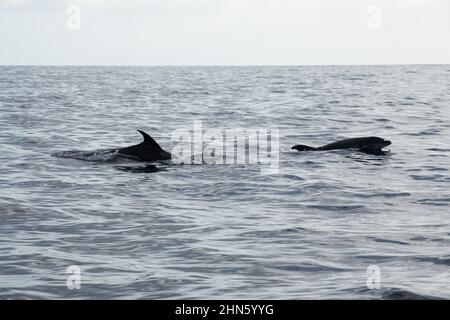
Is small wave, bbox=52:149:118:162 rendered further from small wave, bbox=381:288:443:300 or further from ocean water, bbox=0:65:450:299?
small wave, bbox=381:288:443:300

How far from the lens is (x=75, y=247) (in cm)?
981

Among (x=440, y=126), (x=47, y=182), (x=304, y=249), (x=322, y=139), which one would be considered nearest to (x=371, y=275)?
(x=304, y=249)

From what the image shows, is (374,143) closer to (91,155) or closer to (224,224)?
(91,155)

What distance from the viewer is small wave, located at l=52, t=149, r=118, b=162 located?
1831cm

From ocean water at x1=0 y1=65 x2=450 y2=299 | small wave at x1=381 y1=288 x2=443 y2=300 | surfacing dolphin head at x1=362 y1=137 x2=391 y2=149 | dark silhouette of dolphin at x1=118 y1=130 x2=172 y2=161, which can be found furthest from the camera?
surfacing dolphin head at x1=362 y1=137 x2=391 y2=149

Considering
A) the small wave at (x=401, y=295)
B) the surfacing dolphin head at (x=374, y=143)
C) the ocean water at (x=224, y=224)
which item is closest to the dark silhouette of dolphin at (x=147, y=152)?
the ocean water at (x=224, y=224)

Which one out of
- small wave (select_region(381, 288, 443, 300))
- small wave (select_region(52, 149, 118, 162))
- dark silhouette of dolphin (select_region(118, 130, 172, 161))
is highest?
dark silhouette of dolphin (select_region(118, 130, 172, 161))

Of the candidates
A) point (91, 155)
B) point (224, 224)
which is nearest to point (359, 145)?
point (91, 155)

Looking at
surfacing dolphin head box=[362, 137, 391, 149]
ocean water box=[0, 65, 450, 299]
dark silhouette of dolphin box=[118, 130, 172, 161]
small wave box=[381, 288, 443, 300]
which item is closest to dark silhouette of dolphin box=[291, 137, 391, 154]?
surfacing dolphin head box=[362, 137, 391, 149]

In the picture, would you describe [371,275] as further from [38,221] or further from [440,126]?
[440,126]

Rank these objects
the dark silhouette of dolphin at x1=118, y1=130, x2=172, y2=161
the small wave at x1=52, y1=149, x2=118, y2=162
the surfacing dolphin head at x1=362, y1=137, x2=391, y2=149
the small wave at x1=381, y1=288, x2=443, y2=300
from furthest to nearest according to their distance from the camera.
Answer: the surfacing dolphin head at x1=362, y1=137, x2=391, y2=149
the small wave at x1=52, y1=149, x2=118, y2=162
the dark silhouette of dolphin at x1=118, y1=130, x2=172, y2=161
the small wave at x1=381, y1=288, x2=443, y2=300

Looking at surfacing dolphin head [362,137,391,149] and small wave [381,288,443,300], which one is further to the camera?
surfacing dolphin head [362,137,391,149]
